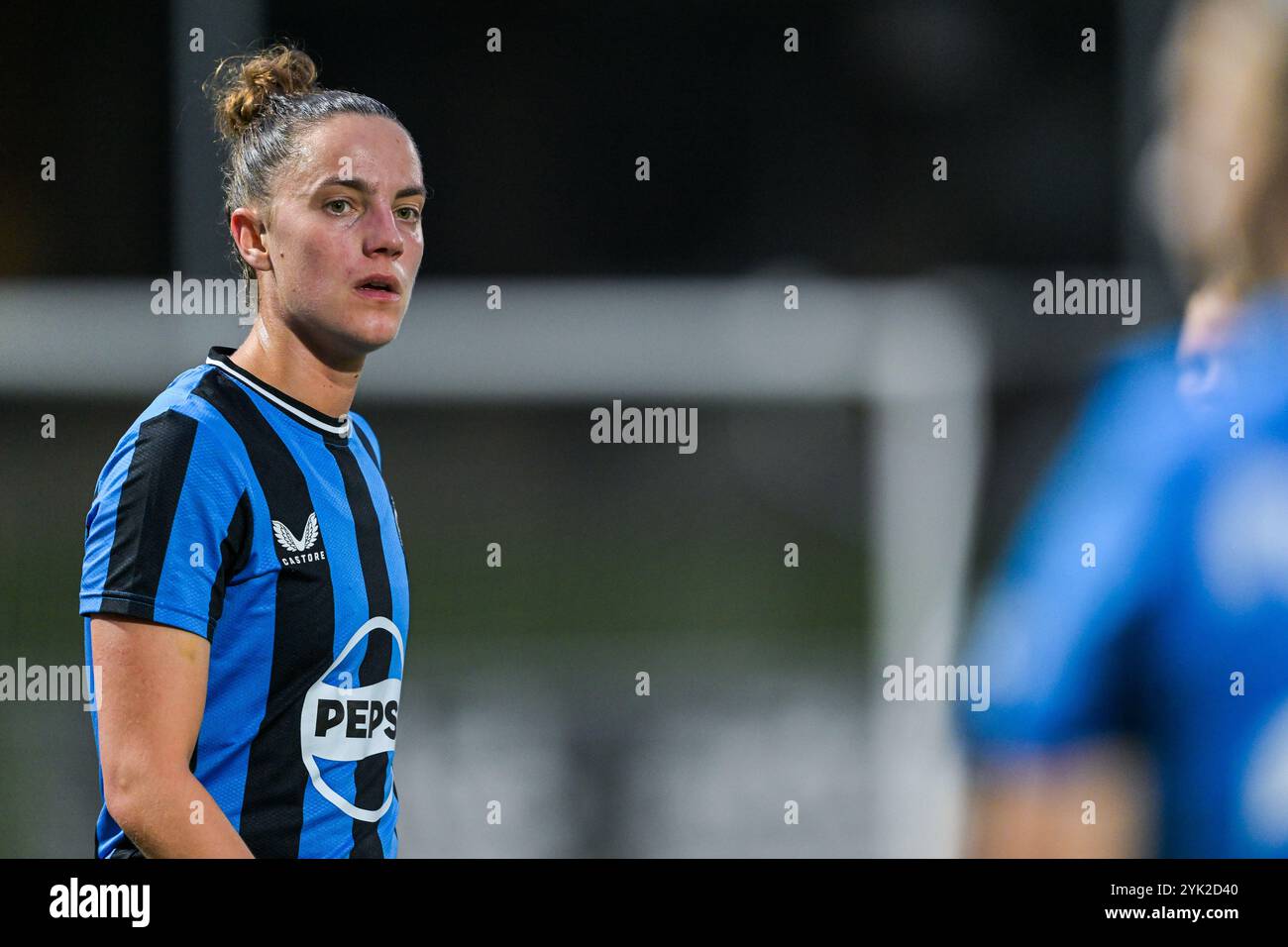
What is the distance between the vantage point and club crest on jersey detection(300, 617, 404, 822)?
36.1 inches

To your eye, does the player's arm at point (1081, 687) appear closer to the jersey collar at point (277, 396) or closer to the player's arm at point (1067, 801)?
the player's arm at point (1067, 801)

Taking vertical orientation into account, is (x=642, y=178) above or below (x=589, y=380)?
above

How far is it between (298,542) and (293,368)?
0.54 ft

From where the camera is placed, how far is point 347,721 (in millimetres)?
939

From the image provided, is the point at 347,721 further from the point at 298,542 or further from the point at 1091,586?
the point at 1091,586

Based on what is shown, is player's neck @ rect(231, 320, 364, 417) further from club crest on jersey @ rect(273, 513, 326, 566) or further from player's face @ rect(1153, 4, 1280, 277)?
player's face @ rect(1153, 4, 1280, 277)

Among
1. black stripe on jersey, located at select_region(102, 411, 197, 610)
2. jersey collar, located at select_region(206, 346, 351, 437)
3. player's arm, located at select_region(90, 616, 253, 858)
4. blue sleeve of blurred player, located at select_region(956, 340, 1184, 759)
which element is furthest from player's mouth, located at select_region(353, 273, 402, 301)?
blue sleeve of blurred player, located at select_region(956, 340, 1184, 759)

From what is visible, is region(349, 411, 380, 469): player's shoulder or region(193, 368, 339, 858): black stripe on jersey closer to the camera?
region(193, 368, 339, 858): black stripe on jersey

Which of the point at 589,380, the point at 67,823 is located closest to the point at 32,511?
Result: the point at 67,823

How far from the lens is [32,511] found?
239 centimetres

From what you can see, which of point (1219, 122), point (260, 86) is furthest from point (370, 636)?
point (1219, 122)

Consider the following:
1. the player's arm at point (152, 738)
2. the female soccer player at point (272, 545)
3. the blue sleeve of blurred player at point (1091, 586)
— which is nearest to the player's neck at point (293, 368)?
the female soccer player at point (272, 545)

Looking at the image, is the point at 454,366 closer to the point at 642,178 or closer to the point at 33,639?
the point at 642,178
